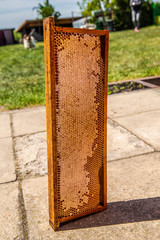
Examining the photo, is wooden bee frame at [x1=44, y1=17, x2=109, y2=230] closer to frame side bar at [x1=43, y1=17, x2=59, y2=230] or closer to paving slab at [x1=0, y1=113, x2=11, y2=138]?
frame side bar at [x1=43, y1=17, x2=59, y2=230]

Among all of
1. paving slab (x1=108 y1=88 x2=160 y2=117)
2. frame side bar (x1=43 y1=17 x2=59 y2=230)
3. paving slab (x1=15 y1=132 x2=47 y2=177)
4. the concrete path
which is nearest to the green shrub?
paving slab (x1=108 y1=88 x2=160 y2=117)

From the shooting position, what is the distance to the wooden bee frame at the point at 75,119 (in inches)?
52.7

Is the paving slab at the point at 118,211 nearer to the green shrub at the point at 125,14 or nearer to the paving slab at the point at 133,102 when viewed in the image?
the paving slab at the point at 133,102

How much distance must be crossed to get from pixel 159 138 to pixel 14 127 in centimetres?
197

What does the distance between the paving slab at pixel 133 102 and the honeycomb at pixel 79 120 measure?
2214mm

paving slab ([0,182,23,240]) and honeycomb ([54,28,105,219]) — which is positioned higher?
honeycomb ([54,28,105,219])

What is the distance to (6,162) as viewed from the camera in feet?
8.60

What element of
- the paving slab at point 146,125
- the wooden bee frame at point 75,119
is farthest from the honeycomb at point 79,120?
the paving slab at point 146,125

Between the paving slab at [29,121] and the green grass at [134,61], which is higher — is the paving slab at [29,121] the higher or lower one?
the lower one

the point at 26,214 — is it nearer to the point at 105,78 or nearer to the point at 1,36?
the point at 105,78

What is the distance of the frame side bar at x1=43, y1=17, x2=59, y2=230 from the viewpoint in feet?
4.17

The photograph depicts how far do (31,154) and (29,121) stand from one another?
1.15m

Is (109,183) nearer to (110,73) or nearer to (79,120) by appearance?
(79,120)

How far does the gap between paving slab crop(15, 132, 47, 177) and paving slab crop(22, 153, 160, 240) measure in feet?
0.58
